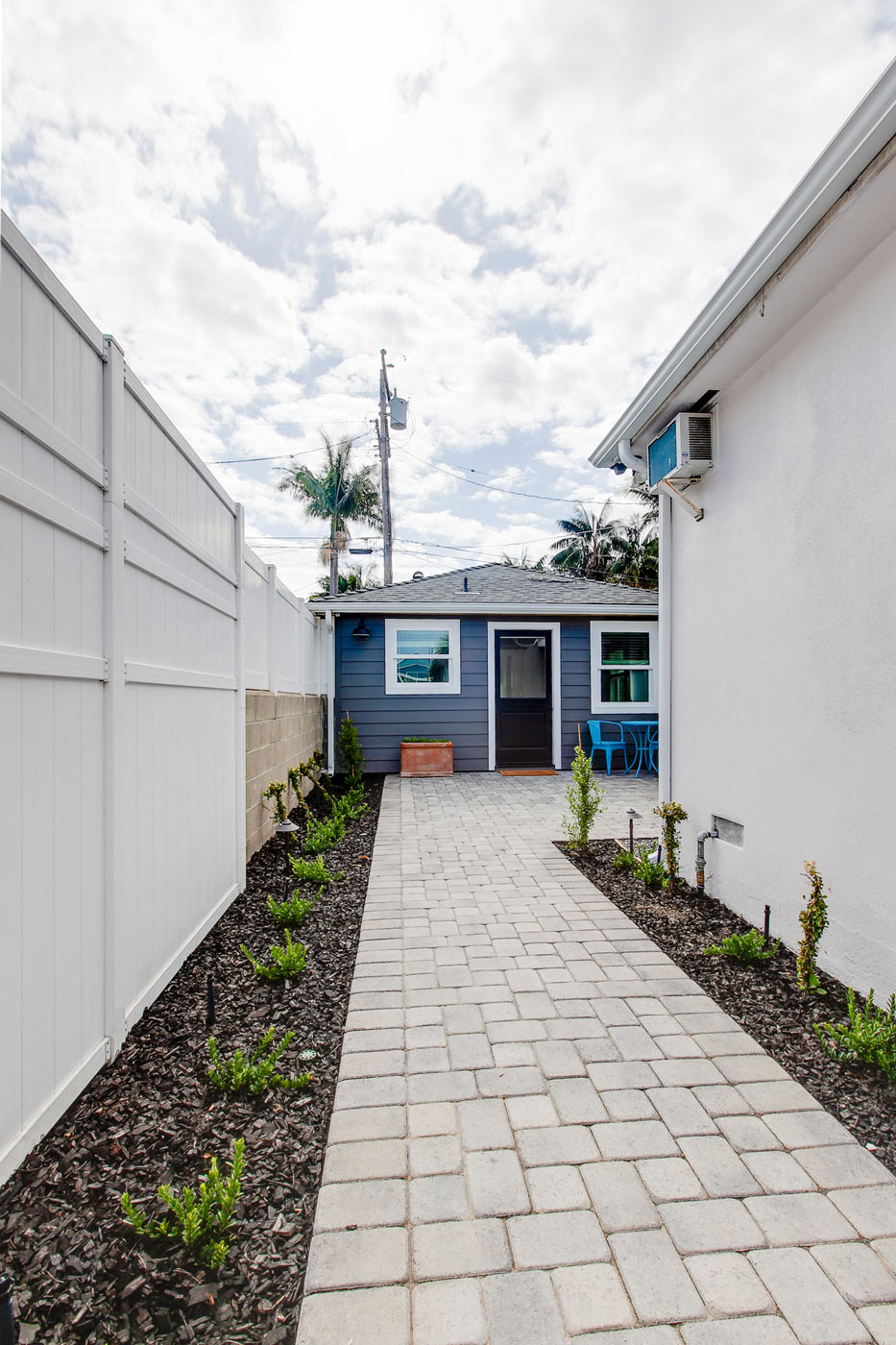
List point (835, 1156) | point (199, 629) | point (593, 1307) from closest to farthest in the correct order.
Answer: point (593, 1307)
point (835, 1156)
point (199, 629)

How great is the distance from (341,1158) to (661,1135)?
828 millimetres

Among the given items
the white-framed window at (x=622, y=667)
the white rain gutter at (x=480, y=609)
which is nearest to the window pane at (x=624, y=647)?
the white-framed window at (x=622, y=667)

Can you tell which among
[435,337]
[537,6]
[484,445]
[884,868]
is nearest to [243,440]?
[484,445]

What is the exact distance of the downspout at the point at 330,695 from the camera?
8.66 meters

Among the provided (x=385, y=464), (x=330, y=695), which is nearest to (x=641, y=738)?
(x=330, y=695)

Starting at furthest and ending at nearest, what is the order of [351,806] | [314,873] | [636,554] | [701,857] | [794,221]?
[636,554], [351,806], [314,873], [701,857], [794,221]

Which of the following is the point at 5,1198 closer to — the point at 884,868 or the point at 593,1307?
the point at 593,1307

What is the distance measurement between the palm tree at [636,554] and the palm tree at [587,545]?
0.34 metres

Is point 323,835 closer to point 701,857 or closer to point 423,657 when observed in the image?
point 701,857

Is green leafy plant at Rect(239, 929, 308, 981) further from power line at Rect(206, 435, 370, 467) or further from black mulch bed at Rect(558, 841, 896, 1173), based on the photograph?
power line at Rect(206, 435, 370, 467)

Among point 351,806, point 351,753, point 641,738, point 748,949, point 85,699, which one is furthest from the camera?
point 641,738

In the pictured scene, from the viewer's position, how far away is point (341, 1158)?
1621 mm

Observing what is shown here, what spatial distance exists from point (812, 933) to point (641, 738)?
707 centimetres

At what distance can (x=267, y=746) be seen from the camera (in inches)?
191
